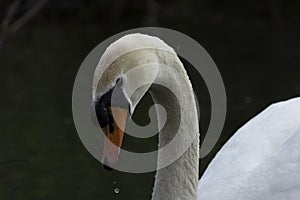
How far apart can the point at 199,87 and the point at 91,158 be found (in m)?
2.61

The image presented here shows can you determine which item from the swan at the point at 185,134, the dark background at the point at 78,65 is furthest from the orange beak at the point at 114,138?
the dark background at the point at 78,65

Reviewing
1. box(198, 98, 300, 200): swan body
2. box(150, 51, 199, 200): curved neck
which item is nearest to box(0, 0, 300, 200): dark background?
box(198, 98, 300, 200): swan body

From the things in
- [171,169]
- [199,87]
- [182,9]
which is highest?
[171,169]

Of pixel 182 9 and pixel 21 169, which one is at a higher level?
pixel 21 169

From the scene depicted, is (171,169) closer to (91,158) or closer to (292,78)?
(91,158)

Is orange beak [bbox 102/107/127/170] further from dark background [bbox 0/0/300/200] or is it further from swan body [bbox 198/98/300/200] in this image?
dark background [bbox 0/0/300/200]

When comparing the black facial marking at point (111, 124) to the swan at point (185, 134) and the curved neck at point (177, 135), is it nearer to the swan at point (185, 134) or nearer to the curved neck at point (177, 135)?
the swan at point (185, 134)

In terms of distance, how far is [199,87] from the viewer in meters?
8.75

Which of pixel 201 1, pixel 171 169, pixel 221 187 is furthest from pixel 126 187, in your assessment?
pixel 201 1

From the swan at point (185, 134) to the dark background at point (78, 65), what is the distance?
125cm

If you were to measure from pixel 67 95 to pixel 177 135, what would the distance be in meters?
5.65

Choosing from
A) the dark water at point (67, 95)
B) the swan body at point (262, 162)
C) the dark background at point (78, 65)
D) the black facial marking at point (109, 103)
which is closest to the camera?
the black facial marking at point (109, 103)

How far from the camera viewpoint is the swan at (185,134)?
2844 millimetres

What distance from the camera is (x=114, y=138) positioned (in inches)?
114
